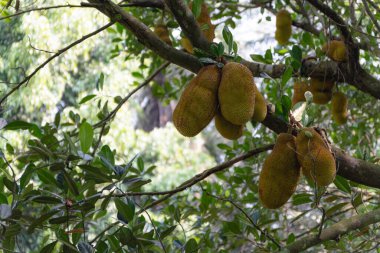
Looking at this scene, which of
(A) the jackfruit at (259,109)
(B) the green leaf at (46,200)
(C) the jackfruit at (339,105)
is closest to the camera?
(B) the green leaf at (46,200)

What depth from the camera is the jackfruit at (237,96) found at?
944 mm

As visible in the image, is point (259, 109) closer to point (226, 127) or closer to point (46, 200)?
point (226, 127)

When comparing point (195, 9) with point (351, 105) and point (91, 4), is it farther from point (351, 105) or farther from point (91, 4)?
point (351, 105)

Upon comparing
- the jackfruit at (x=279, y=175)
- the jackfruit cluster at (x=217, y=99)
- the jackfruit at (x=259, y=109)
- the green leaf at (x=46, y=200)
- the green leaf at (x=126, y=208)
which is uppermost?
the jackfruit cluster at (x=217, y=99)

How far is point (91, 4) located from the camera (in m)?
1.07

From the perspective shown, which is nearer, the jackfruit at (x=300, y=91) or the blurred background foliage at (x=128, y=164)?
the blurred background foliage at (x=128, y=164)

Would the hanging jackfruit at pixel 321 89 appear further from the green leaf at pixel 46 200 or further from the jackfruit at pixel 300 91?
the green leaf at pixel 46 200

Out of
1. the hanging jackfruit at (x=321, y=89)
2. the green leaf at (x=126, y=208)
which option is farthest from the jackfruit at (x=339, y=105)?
the green leaf at (x=126, y=208)

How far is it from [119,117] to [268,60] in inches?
124

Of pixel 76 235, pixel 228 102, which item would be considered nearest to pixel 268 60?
pixel 228 102

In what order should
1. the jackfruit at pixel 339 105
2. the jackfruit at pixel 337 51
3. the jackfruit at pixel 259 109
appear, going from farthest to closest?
the jackfruit at pixel 339 105 → the jackfruit at pixel 337 51 → the jackfruit at pixel 259 109

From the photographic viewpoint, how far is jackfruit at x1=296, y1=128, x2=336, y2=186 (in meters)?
0.93

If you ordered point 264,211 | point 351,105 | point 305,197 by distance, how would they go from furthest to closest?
point 351,105
point 264,211
point 305,197

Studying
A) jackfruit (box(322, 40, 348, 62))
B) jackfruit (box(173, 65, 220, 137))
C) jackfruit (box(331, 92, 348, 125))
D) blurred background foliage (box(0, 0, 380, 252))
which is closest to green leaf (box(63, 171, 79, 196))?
blurred background foliage (box(0, 0, 380, 252))
